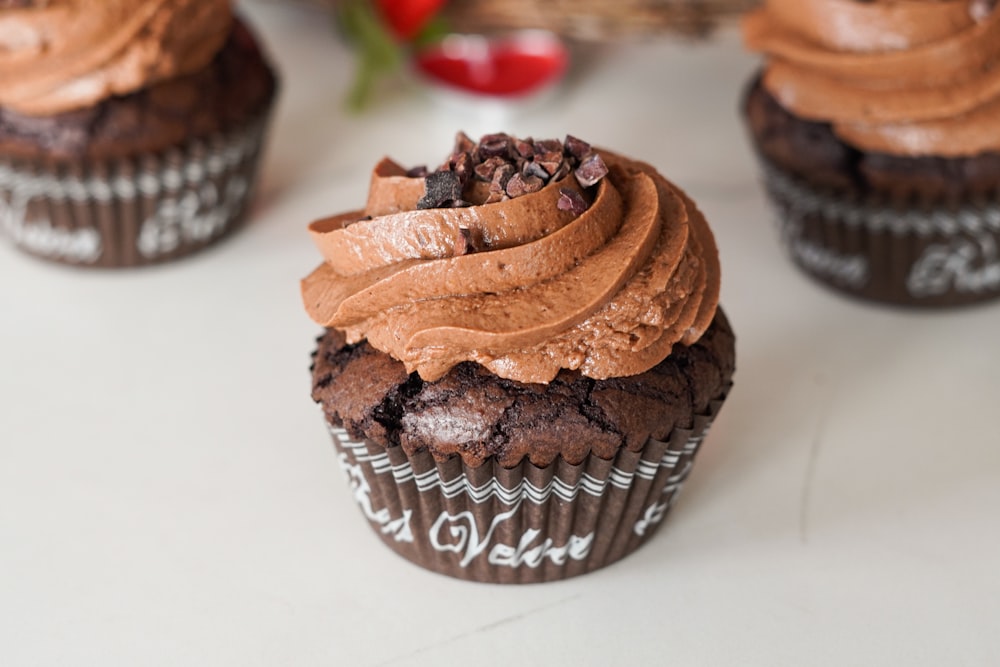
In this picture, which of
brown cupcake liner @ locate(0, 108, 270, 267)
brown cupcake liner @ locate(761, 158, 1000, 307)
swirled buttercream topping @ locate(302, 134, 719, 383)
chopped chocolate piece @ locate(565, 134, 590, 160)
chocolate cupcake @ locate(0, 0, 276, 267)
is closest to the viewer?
swirled buttercream topping @ locate(302, 134, 719, 383)

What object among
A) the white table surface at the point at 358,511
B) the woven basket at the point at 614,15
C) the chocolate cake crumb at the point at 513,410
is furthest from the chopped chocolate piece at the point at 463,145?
the woven basket at the point at 614,15

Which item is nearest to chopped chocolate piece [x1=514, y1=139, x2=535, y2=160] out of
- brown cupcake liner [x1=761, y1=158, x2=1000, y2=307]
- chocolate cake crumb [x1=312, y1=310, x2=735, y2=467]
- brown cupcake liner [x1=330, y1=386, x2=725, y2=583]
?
chocolate cake crumb [x1=312, y1=310, x2=735, y2=467]

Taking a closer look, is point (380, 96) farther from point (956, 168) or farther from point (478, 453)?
point (478, 453)

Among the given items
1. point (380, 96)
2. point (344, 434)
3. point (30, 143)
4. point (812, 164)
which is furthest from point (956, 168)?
point (30, 143)

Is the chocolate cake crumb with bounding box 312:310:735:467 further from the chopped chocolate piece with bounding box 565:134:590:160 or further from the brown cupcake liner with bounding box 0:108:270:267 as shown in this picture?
the brown cupcake liner with bounding box 0:108:270:267

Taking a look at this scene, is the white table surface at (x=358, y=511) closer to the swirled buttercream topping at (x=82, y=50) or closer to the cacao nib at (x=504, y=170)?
the swirled buttercream topping at (x=82, y=50)

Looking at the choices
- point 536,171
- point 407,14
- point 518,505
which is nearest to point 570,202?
point 536,171
